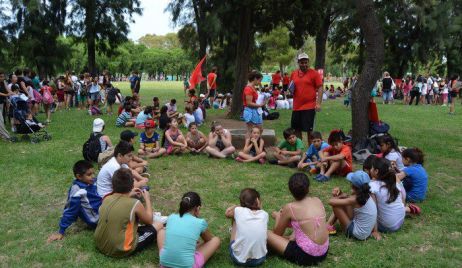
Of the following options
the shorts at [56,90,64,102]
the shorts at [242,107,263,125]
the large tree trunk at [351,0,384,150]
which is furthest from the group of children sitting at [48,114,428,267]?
the shorts at [56,90,64,102]

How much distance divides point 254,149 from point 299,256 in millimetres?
4448

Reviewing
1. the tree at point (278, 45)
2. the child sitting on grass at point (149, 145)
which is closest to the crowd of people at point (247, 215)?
the child sitting on grass at point (149, 145)

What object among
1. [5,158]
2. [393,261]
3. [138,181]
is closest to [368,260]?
[393,261]

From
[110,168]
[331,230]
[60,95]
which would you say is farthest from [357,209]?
[60,95]

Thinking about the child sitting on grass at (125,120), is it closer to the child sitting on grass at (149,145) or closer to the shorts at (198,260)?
the child sitting on grass at (149,145)

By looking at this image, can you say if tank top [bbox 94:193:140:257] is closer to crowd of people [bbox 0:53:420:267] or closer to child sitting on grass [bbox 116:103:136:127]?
crowd of people [bbox 0:53:420:267]

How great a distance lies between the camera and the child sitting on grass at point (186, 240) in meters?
3.75

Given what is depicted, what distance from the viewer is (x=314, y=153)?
7.43 meters

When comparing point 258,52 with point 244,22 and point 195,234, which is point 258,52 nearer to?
point 244,22

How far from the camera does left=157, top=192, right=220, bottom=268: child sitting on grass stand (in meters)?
3.75

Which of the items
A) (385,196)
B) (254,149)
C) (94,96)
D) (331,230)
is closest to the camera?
(385,196)

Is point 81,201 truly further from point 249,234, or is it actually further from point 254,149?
point 254,149

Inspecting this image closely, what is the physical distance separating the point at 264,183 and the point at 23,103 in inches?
261

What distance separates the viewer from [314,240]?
400cm
